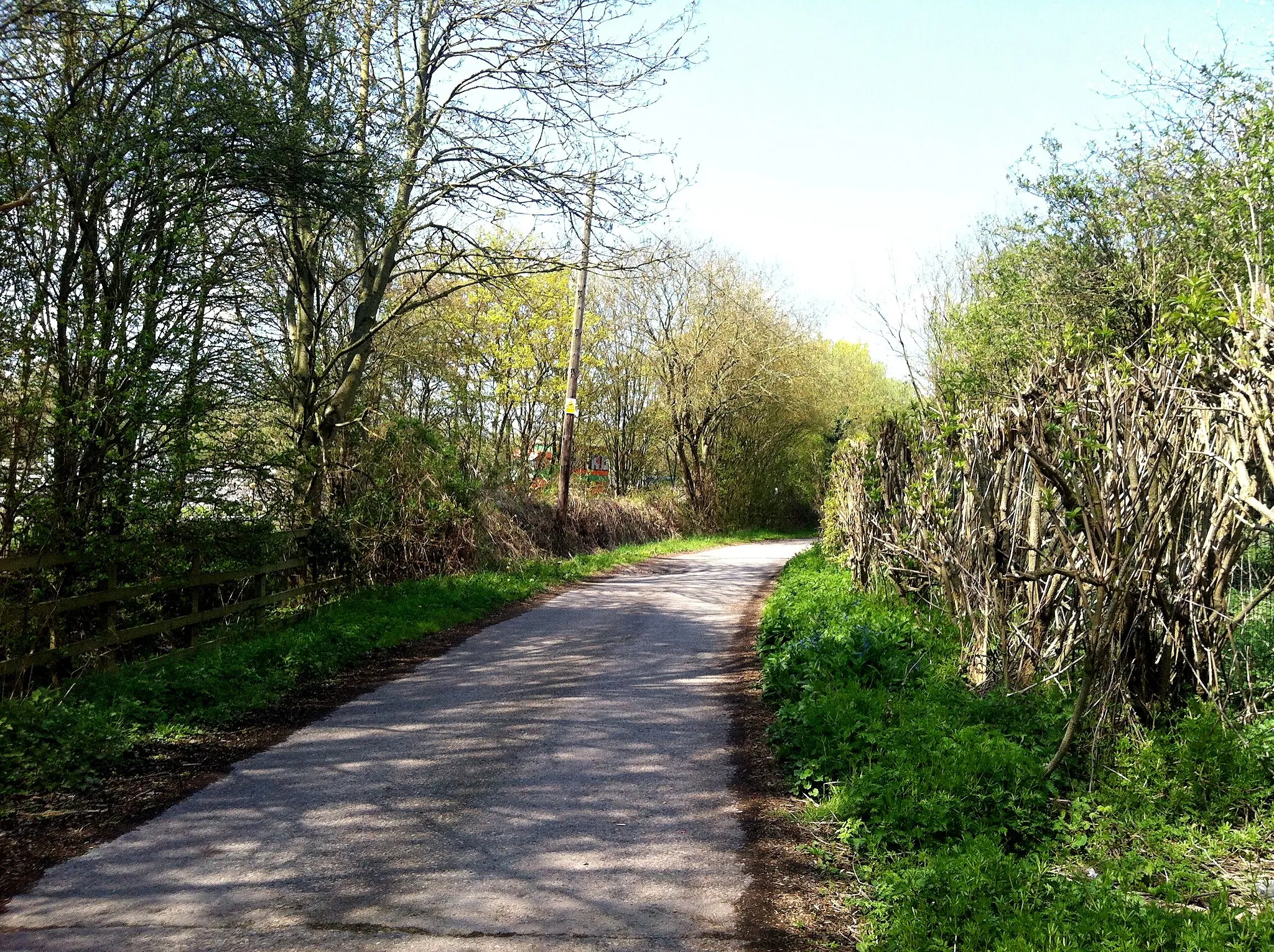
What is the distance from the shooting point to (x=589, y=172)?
13266mm

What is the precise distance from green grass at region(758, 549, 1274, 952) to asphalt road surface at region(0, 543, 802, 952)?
2.54 feet

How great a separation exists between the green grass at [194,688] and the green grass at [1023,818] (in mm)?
4632

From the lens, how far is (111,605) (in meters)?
8.20

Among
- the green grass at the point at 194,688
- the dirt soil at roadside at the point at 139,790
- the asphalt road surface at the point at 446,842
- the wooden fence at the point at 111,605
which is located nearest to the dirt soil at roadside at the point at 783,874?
the asphalt road surface at the point at 446,842

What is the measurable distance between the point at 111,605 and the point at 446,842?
16.3 ft

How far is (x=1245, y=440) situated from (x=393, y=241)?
1178 centimetres

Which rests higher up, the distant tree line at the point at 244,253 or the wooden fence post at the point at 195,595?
the distant tree line at the point at 244,253

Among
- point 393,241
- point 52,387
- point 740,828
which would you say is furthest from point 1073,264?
point 52,387

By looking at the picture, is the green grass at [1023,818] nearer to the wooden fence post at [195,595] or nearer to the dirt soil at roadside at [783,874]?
the dirt soil at roadside at [783,874]

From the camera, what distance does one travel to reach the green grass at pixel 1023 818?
3865 mm

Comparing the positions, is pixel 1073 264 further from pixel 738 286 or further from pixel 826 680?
pixel 738 286

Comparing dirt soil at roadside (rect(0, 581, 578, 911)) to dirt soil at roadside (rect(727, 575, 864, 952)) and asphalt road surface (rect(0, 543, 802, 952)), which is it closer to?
asphalt road surface (rect(0, 543, 802, 952))

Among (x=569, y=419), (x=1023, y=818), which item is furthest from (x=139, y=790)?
(x=569, y=419)

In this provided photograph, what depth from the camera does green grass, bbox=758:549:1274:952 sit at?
387 cm
